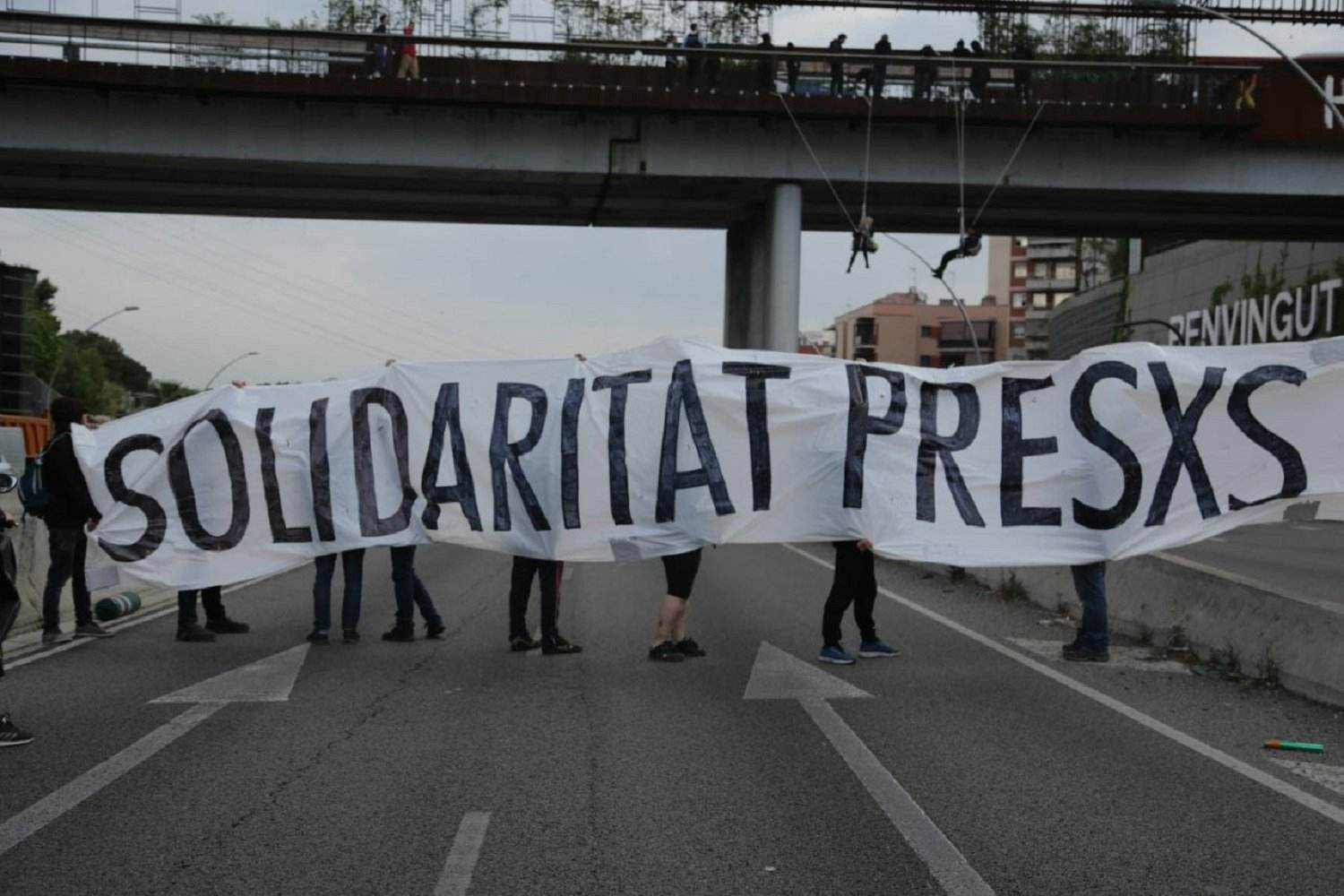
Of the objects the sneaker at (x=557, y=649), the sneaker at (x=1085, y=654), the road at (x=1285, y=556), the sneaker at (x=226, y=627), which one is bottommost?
the road at (x=1285, y=556)

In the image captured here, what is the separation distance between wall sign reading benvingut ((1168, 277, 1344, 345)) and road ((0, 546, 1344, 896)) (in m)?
45.8

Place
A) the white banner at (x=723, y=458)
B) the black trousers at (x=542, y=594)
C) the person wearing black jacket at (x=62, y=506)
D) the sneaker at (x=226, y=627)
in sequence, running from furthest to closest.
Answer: the sneaker at (x=226, y=627)
the person wearing black jacket at (x=62, y=506)
the black trousers at (x=542, y=594)
the white banner at (x=723, y=458)

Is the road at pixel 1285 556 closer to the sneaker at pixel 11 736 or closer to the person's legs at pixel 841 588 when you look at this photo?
the person's legs at pixel 841 588

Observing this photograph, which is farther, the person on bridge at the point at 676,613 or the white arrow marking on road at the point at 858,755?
the person on bridge at the point at 676,613

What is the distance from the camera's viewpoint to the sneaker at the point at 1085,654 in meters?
10.3

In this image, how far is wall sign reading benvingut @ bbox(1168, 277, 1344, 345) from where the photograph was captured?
5478 cm

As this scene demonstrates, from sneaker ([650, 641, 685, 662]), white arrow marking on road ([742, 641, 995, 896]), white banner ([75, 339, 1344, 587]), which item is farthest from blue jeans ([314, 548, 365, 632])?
white arrow marking on road ([742, 641, 995, 896])

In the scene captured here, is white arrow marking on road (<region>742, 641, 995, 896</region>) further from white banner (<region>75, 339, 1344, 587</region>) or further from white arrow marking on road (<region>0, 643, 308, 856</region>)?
white arrow marking on road (<region>0, 643, 308, 856</region>)

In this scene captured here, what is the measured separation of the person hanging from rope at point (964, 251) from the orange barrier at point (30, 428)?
23187mm

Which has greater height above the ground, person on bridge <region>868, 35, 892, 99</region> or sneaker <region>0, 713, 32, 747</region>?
person on bridge <region>868, 35, 892, 99</region>

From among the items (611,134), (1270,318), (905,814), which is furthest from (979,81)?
(1270,318)

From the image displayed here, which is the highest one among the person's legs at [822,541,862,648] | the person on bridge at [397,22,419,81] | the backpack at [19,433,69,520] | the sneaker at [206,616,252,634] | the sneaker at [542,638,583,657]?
the person on bridge at [397,22,419,81]

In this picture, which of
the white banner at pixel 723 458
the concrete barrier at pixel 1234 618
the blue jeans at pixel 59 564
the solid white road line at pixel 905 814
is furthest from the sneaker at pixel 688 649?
the blue jeans at pixel 59 564

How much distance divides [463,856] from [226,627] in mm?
7069
